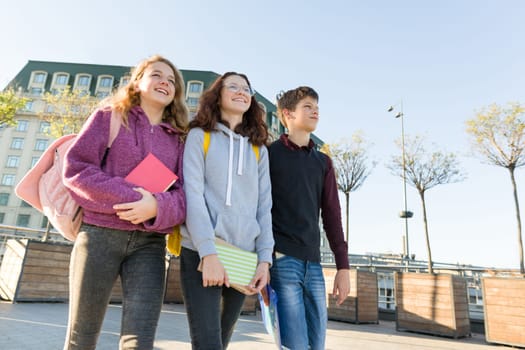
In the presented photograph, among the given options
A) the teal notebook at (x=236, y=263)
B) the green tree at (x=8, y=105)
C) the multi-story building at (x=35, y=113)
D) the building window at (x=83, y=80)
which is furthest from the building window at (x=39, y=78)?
the teal notebook at (x=236, y=263)

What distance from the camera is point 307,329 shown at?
82.8 inches

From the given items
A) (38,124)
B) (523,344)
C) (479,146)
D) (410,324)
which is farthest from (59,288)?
(38,124)

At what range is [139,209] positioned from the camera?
157 centimetres

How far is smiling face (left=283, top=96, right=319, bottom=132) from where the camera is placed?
8.07ft

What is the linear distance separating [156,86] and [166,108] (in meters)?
0.19

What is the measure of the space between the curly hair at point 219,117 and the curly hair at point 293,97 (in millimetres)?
357

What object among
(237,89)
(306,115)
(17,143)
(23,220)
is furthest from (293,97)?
(17,143)

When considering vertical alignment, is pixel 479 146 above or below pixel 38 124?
below

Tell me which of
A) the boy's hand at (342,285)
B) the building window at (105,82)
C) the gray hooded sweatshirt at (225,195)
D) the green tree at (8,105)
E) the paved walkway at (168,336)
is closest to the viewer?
the gray hooded sweatshirt at (225,195)

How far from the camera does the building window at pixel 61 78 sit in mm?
40094

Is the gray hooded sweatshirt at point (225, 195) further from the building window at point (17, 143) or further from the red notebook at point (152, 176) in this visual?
the building window at point (17, 143)

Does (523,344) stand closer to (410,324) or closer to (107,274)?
(410,324)

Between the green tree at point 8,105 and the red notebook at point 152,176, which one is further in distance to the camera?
the green tree at point 8,105

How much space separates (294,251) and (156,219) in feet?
2.97
